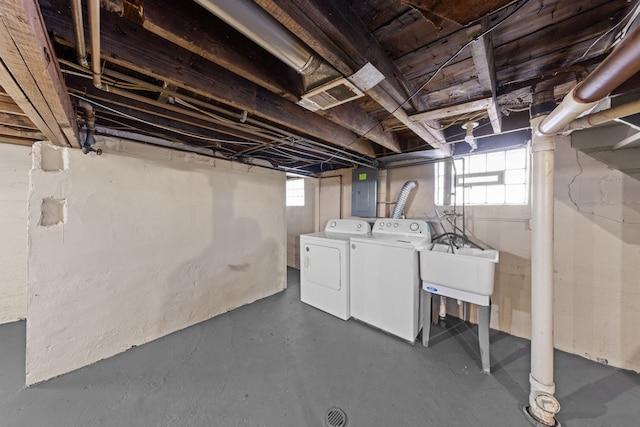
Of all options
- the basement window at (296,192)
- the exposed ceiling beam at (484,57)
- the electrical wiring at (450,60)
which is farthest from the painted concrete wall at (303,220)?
the exposed ceiling beam at (484,57)

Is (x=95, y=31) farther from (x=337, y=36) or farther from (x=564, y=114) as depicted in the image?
(x=564, y=114)

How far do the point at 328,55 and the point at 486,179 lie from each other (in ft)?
7.72

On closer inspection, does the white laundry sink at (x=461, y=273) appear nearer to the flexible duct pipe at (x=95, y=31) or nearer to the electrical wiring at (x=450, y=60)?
the electrical wiring at (x=450, y=60)

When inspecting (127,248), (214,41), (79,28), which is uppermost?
(214,41)

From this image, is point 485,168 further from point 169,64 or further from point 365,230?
point 169,64

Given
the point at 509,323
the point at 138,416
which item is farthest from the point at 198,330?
the point at 509,323

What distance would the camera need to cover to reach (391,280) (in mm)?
2262

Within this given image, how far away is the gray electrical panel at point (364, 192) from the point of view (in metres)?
3.10

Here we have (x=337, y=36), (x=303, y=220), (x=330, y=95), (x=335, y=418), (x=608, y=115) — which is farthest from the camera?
(x=303, y=220)

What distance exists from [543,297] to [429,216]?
1.42 metres

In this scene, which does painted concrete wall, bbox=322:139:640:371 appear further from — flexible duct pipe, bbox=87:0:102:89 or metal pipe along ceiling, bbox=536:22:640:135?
flexible duct pipe, bbox=87:0:102:89

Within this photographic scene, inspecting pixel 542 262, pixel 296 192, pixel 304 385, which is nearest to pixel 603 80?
pixel 542 262

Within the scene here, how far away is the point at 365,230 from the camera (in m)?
2.94

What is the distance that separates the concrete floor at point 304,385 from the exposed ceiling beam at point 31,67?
1.85m
